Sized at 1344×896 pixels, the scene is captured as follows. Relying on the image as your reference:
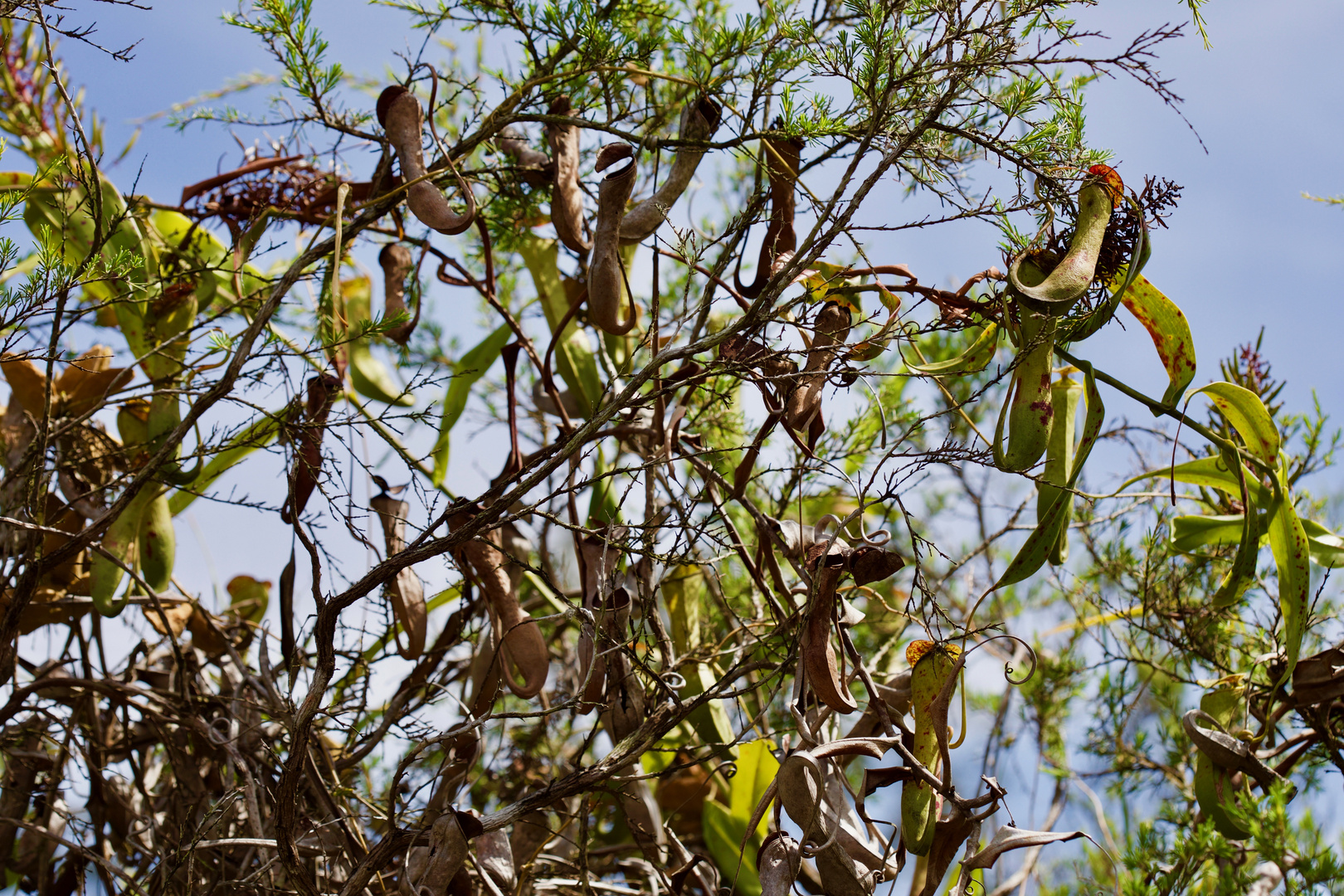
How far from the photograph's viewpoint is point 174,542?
2.87 ft

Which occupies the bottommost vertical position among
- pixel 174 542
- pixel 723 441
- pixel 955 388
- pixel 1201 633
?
pixel 1201 633

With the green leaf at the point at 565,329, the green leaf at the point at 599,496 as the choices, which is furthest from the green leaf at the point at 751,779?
the green leaf at the point at 565,329

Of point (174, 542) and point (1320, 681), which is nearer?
point (1320, 681)

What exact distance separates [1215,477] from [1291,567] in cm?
9

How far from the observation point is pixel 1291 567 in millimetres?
742

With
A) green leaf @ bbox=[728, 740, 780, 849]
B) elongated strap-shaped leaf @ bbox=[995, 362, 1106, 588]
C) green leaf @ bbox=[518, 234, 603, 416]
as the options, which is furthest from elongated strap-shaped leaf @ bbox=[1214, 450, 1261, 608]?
green leaf @ bbox=[518, 234, 603, 416]

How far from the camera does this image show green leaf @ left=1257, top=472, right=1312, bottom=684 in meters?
0.73

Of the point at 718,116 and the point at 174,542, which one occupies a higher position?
the point at 718,116

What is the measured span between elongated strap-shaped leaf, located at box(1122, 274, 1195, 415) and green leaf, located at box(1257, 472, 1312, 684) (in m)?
0.13

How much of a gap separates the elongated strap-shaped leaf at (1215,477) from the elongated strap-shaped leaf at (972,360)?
16 centimetres

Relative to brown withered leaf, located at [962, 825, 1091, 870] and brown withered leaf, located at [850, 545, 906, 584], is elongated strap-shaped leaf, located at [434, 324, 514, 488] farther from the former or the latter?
brown withered leaf, located at [962, 825, 1091, 870]

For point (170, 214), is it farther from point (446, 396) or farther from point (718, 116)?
point (718, 116)

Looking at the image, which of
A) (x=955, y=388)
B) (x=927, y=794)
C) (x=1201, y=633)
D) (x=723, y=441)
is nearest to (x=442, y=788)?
(x=927, y=794)

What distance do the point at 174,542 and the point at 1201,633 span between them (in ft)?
3.16
